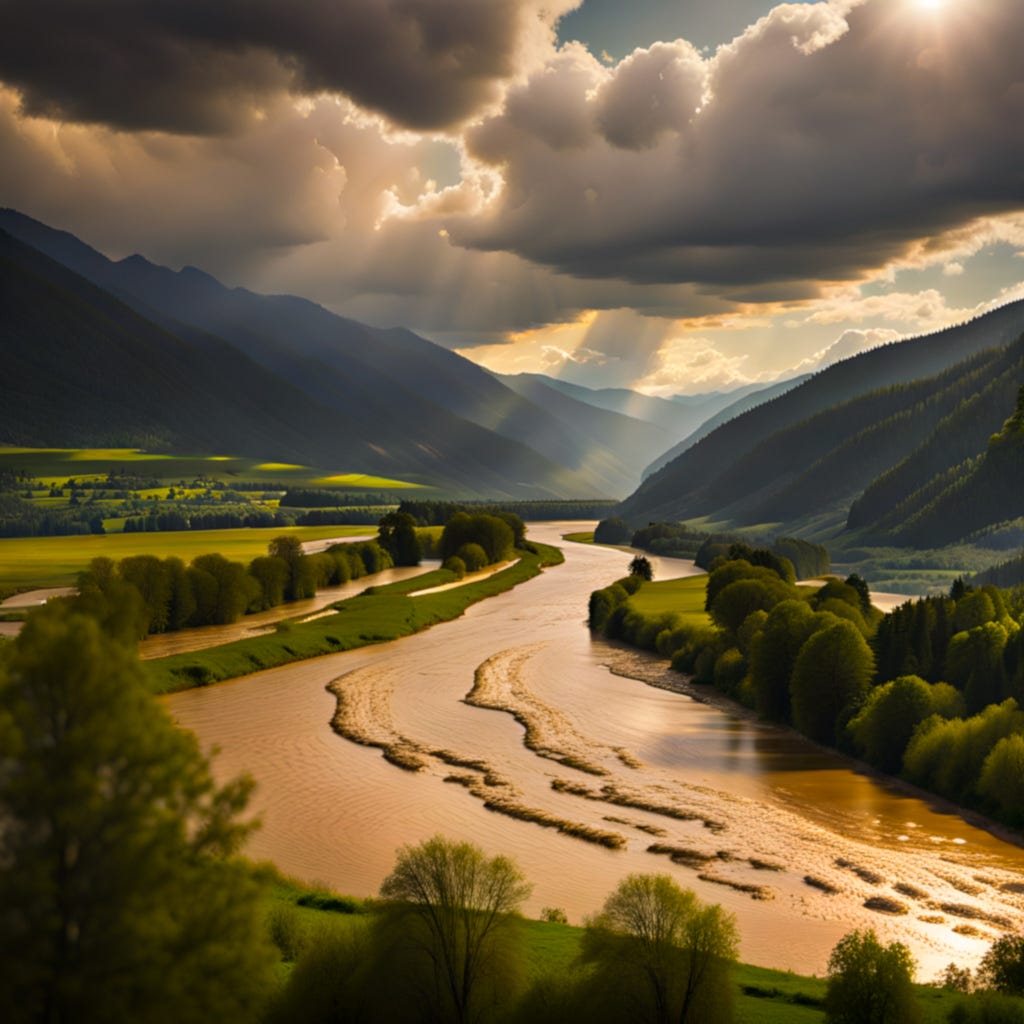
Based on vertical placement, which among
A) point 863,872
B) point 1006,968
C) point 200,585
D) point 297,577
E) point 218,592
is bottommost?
point 218,592

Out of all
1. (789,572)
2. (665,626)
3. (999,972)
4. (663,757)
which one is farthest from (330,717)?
(789,572)

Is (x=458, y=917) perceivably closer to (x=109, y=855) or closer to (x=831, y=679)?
(x=109, y=855)

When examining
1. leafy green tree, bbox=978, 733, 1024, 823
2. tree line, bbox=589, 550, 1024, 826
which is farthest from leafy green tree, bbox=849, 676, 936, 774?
leafy green tree, bbox=978, 733, 1024, 823

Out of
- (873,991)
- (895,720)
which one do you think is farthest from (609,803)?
(873,991)

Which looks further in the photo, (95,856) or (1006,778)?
(1006,778)

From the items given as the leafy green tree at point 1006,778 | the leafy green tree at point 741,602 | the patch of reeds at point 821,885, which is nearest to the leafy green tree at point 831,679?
the leafy green tree at point 1006,778

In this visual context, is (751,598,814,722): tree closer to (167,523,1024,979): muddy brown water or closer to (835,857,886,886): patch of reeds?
(167,523,1024,979): muddy brown water
